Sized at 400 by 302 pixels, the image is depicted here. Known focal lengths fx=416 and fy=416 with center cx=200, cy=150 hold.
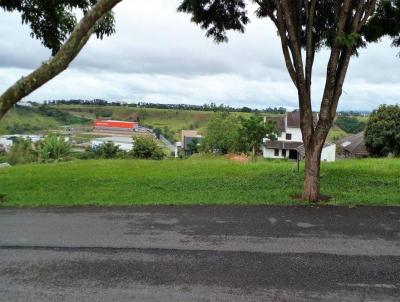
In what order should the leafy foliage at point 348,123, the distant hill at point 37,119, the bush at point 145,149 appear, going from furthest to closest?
the leafy foliage at point 348,123 → the distant hill at point 37,119 → the bush at point 145,149

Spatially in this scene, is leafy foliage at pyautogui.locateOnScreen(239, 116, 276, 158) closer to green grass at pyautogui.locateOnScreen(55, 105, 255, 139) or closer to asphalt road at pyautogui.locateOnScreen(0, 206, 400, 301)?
asphalt road at pyautogui.locateOnScreen(0, 206, 400, 301)

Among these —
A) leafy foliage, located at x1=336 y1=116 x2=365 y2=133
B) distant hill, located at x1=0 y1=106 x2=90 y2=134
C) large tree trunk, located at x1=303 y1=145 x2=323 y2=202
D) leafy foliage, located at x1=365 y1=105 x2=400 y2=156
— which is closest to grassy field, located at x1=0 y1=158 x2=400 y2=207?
large tree trunk, located at x1=303 y1=145 x2=323 y2=202

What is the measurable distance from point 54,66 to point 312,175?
6.73m

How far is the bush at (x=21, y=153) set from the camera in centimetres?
3712

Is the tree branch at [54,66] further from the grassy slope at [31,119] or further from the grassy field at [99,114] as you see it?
the grassy slope at [31,119]

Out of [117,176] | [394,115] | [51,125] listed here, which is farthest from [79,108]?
[117,176]

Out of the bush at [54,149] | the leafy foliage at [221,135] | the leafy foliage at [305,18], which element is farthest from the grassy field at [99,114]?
the leafy foliage at [305,18]

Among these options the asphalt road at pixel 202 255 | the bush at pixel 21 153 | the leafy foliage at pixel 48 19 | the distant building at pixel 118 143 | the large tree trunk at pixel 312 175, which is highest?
the leafy foliage at pixel 48 19

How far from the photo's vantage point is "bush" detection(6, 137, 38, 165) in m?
37.1

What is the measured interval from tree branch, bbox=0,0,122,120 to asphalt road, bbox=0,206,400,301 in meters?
2.38

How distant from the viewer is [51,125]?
79000 mm

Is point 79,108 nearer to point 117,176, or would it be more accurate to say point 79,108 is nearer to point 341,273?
point 117,176

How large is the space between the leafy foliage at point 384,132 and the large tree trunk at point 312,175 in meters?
22.6

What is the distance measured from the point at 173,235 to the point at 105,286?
1.88 meters
